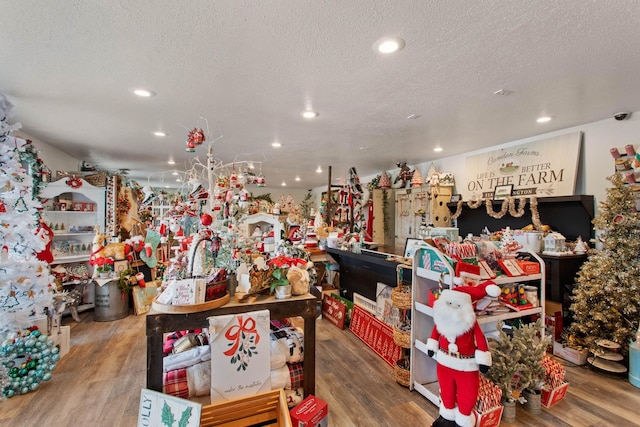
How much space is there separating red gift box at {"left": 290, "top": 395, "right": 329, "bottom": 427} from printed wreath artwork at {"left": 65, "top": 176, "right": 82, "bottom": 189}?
4.45 m

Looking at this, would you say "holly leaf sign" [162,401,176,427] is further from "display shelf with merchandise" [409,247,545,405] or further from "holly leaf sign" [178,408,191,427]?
"display shelf with merchandise" [409,247,545,405]

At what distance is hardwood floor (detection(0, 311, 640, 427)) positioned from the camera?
2.00m

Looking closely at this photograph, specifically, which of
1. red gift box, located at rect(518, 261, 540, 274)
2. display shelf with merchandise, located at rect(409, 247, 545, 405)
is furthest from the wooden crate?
red gift box, located at rect(518, 261, 540, 274)

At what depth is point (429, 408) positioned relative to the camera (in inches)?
82.7

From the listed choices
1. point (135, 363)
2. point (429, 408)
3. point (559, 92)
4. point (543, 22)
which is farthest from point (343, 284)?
point (543, 22)

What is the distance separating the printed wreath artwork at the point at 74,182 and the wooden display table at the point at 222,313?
3.84 m

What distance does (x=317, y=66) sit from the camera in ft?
6.88

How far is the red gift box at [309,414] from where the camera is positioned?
1631 mm

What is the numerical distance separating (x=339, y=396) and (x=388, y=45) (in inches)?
98.4

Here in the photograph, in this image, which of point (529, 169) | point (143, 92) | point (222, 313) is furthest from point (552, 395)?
point (143, 92)

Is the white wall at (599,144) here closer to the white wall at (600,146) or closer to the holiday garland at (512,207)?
the white wall at (600,146)

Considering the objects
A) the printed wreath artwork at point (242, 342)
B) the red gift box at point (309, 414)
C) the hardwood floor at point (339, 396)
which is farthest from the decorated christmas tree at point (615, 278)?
the printed wreath artwork at point (242, 342)

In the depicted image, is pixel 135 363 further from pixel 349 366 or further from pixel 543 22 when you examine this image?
pixel 543 22

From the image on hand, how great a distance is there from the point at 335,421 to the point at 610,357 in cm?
255
